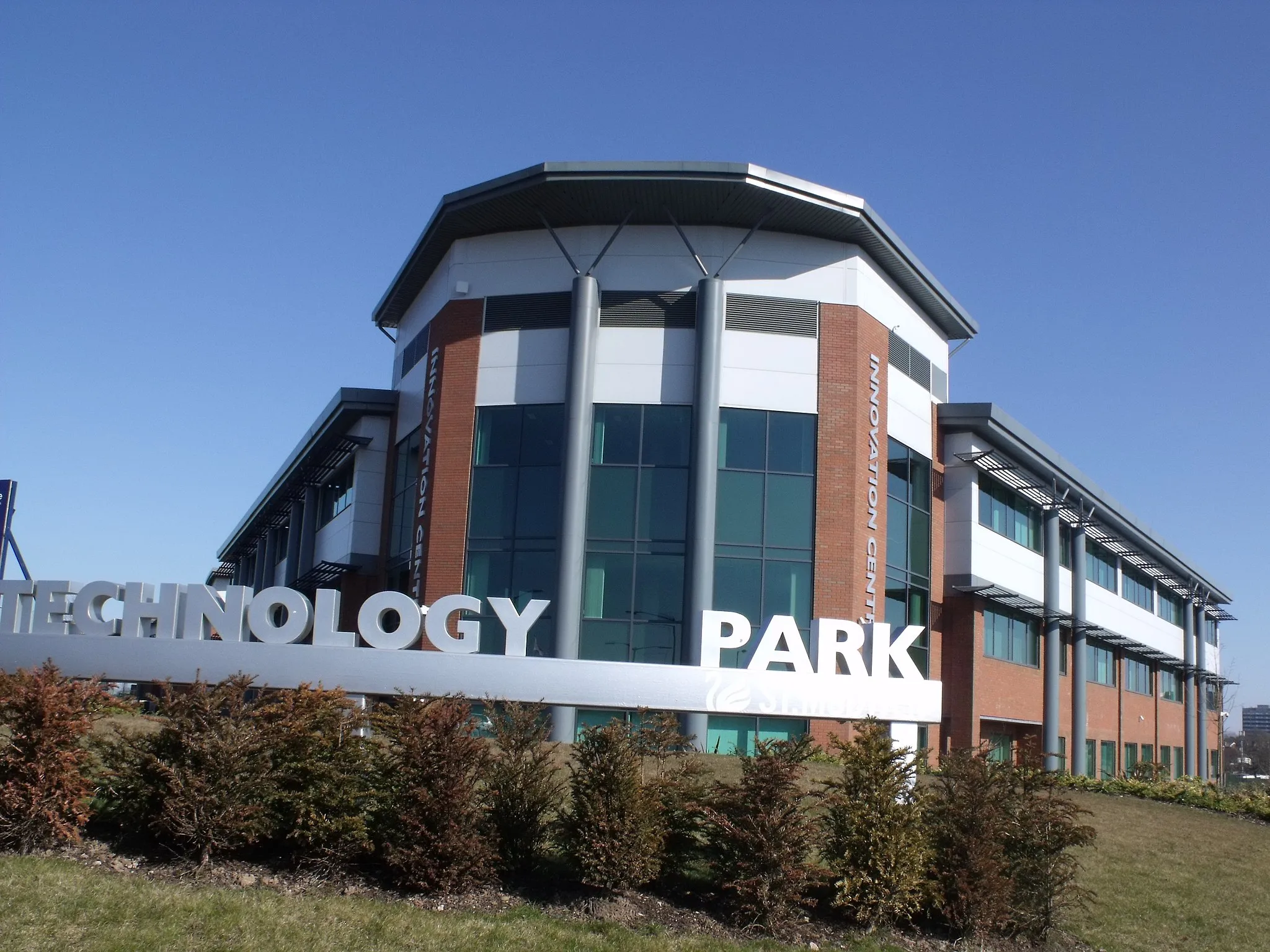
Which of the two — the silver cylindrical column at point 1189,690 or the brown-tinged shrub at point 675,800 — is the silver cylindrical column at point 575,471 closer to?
the brown-tinged shrub at point 675,800

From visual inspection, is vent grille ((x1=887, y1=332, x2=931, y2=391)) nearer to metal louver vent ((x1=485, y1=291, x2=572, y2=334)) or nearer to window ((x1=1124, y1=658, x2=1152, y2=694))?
metal louver vent ((x1=485, y1=291, x2=572, y2=334))

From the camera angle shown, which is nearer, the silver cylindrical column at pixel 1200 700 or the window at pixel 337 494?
the window at pixel 337 494

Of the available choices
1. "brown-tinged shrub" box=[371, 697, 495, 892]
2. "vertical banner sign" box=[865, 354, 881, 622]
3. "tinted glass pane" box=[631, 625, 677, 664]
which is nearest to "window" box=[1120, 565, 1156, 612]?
"vertical banner sign" box=[865, 354, 881, 622]

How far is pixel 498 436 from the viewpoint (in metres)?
33.4

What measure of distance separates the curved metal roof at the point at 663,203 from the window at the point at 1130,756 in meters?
30.4

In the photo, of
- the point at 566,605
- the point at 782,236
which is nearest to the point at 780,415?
the point at 782,236

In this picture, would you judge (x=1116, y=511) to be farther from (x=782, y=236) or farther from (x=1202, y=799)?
(x=782, y=236)

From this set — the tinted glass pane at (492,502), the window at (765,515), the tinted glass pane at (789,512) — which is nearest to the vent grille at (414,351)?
the tinted glass pane at (492,502)

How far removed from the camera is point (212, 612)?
2089cm

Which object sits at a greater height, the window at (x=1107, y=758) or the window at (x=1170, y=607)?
the window at (x=1170, y=607)

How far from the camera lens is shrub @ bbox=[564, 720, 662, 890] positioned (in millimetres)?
13109

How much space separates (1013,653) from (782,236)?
18087 mm

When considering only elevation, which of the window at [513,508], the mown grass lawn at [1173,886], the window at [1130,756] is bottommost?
the mown grass lawn at [1173,886]

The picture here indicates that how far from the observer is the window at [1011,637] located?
1585 inches
